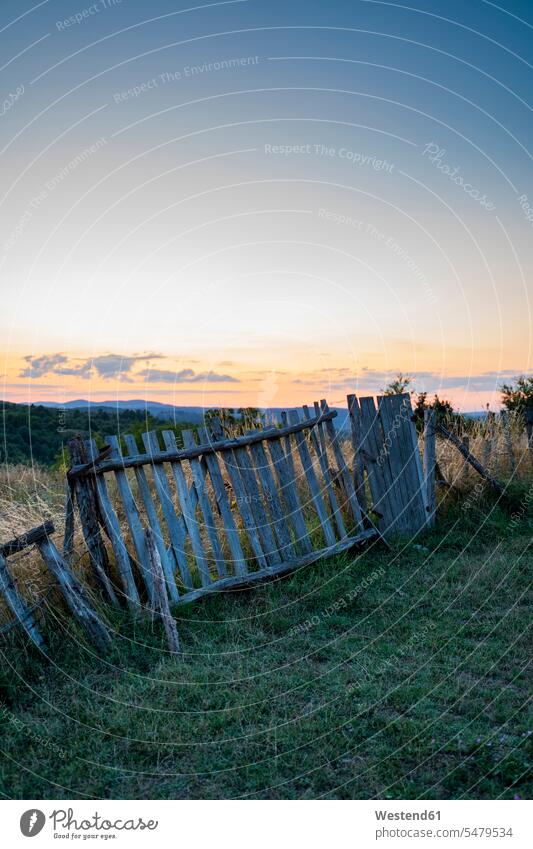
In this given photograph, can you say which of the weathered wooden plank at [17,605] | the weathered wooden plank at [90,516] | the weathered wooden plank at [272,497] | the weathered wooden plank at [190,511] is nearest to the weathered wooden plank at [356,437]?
the weathered wooden plank at [272,497]

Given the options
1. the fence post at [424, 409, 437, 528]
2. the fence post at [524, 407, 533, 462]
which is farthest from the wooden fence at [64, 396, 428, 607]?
the fence post at [524, 407, 533, 462]

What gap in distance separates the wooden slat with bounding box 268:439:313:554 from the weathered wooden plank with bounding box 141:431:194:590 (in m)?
1.41

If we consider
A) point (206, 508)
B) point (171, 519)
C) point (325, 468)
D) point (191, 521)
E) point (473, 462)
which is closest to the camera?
point (171, 519)

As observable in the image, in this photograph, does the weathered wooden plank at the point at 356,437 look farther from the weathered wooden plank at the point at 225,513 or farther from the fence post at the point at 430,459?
the weathered wooden plank at the point at 225,513

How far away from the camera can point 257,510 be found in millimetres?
7152

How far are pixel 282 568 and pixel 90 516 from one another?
2.13m

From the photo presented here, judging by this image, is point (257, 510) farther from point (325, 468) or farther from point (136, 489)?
point (136, 489)

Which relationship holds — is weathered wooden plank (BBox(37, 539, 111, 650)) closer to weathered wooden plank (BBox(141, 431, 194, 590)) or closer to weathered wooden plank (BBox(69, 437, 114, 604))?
weathered wooden plank (BBox(69, 437, 114, 604))

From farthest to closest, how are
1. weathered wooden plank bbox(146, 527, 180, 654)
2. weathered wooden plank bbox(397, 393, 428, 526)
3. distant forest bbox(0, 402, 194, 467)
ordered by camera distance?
distant forest bbox(0, 402, 194, 467) < weathered wooden plank bbox(397, 393, 428, 526) < weathered wooden plank bbox(146, 527, 180, 654)

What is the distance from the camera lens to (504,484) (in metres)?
9.71

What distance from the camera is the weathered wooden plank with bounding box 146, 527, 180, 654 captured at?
5.54m

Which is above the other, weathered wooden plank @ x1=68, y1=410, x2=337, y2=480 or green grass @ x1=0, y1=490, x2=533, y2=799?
weathered wooden plank @ x1=68, y1=410, x2=337, y2=480

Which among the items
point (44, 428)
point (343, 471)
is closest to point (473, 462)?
point (343, 471)

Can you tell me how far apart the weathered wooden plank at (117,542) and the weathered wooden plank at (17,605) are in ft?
3.03
